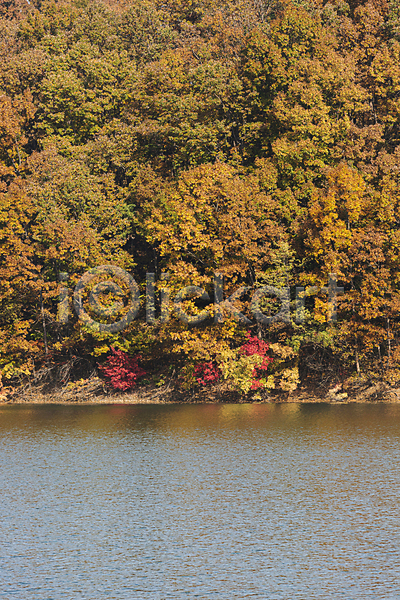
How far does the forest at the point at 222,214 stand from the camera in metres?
51.8

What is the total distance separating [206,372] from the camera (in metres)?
52.9

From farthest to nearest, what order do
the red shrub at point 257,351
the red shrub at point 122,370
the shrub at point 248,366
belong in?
1. the red shrub at point 122,370
2. the red shrub at point 257,351
3. the shrub at point 248,366

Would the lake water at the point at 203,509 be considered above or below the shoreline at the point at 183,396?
below

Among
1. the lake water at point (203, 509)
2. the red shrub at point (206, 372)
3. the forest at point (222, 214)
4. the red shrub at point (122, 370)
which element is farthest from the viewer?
the red shrub at point (122, 370)

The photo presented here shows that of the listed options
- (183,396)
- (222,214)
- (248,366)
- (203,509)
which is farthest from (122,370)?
(203,509)

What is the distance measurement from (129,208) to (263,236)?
464 inches

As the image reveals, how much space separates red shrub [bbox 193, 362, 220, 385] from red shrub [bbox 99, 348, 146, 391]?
5062mm

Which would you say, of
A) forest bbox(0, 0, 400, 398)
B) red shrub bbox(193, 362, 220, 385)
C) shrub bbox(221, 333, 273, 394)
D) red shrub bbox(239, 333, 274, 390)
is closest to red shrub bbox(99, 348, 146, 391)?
forest bbox(0, 0, 400, 398)

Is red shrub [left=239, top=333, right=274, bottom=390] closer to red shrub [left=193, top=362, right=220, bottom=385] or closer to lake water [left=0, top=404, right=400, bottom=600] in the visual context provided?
red shrub [left=193, top=362, right=220, bottom=385]

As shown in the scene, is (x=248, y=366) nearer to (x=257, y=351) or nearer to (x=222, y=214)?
(x=257, y=351)

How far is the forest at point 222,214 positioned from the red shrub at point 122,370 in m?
0.16

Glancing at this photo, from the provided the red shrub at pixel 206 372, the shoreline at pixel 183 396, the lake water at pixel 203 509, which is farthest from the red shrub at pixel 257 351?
the lake water at pixel 203 509

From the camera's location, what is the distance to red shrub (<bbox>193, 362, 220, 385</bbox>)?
53.0 m

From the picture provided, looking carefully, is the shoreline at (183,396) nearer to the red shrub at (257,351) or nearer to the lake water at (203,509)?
the red shrub at (257,351)
